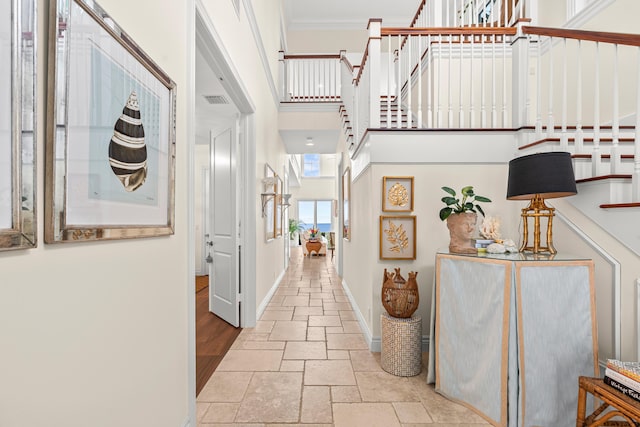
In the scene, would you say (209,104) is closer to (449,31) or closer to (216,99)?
(216,99)

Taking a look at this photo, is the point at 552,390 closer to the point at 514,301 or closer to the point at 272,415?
the point at 514,301

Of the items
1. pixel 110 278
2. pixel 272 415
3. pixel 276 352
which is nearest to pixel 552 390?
pixel 272 415

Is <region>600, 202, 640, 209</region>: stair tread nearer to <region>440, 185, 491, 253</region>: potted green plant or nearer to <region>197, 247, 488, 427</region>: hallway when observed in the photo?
<region>440, 185, 491, 253</region>: potted green plant

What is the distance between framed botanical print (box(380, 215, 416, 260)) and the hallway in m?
0.93

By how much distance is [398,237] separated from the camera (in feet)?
9.52

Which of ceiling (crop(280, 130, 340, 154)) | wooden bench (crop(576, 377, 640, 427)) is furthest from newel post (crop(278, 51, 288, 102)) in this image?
wooden bench (crop(576, 377, 640, 427))

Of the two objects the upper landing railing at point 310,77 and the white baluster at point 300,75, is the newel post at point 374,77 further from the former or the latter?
the white baluster at point 300,75

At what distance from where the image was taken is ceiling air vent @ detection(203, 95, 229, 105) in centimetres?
349

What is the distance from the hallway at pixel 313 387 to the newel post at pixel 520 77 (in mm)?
2383

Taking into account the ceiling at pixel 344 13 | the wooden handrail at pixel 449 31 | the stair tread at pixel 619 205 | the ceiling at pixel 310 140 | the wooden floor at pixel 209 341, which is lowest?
the wooden floor at pixel 209 341

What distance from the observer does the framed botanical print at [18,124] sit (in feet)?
2.28

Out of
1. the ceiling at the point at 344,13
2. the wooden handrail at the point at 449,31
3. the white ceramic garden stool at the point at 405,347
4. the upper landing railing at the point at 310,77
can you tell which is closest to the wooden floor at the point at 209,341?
the white ceramic garden stool at the point at 405,347

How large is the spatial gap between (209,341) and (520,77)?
3801 mm

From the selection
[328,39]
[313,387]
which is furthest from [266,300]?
[328,39]
